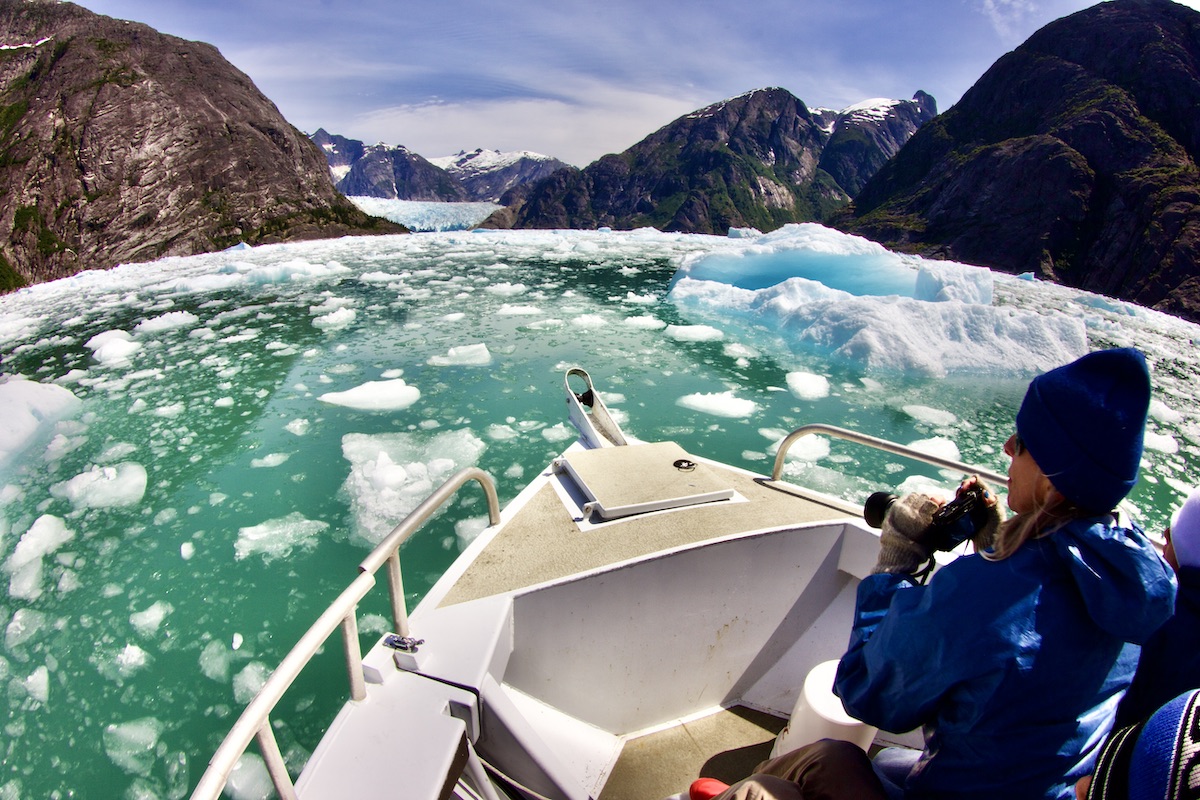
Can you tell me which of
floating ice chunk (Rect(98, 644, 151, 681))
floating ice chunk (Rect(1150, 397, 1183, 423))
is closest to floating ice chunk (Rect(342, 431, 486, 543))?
floating ice chunk (Rect(98, 644, 151, 681))

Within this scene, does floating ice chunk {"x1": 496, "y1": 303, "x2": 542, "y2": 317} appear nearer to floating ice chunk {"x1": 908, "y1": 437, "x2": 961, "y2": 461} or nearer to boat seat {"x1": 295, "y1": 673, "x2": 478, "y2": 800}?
floating ice chunk {"x1": 908, "y1": 437, "x2": 961, "y2": 461}

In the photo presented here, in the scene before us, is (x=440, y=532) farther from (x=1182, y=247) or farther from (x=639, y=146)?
(x=639, y=146)

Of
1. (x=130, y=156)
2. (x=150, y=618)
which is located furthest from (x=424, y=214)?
(x=150, y=618)

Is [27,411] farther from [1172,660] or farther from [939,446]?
[939,446]

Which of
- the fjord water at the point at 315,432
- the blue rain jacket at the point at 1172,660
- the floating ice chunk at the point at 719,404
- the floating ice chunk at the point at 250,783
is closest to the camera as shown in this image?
the blue rain jacket at the point at 1172,660

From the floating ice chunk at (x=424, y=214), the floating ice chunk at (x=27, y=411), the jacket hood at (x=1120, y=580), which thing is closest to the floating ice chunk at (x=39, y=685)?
the floating ice chunk at (x=27, y=411)

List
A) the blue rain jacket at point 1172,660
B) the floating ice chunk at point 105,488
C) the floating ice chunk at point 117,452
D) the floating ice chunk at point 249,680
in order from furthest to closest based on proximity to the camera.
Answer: the floating ice chunk at point 117,452
the floating ice chunk at point 105,488
the floating ice chunk at point 249,680
the blue rain jacket at point 1172,660

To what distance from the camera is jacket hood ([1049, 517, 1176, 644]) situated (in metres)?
1.00

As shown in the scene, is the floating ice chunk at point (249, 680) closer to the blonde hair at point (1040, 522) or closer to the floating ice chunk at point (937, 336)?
the blonde hair at point (1040, 522)

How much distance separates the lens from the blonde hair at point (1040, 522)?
1.11 meters

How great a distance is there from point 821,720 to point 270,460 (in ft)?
20.0

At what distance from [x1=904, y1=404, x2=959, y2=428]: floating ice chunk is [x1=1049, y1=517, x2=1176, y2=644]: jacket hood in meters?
7.50

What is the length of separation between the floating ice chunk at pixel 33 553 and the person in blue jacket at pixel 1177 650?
639 centimetres

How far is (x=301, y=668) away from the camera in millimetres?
1662
